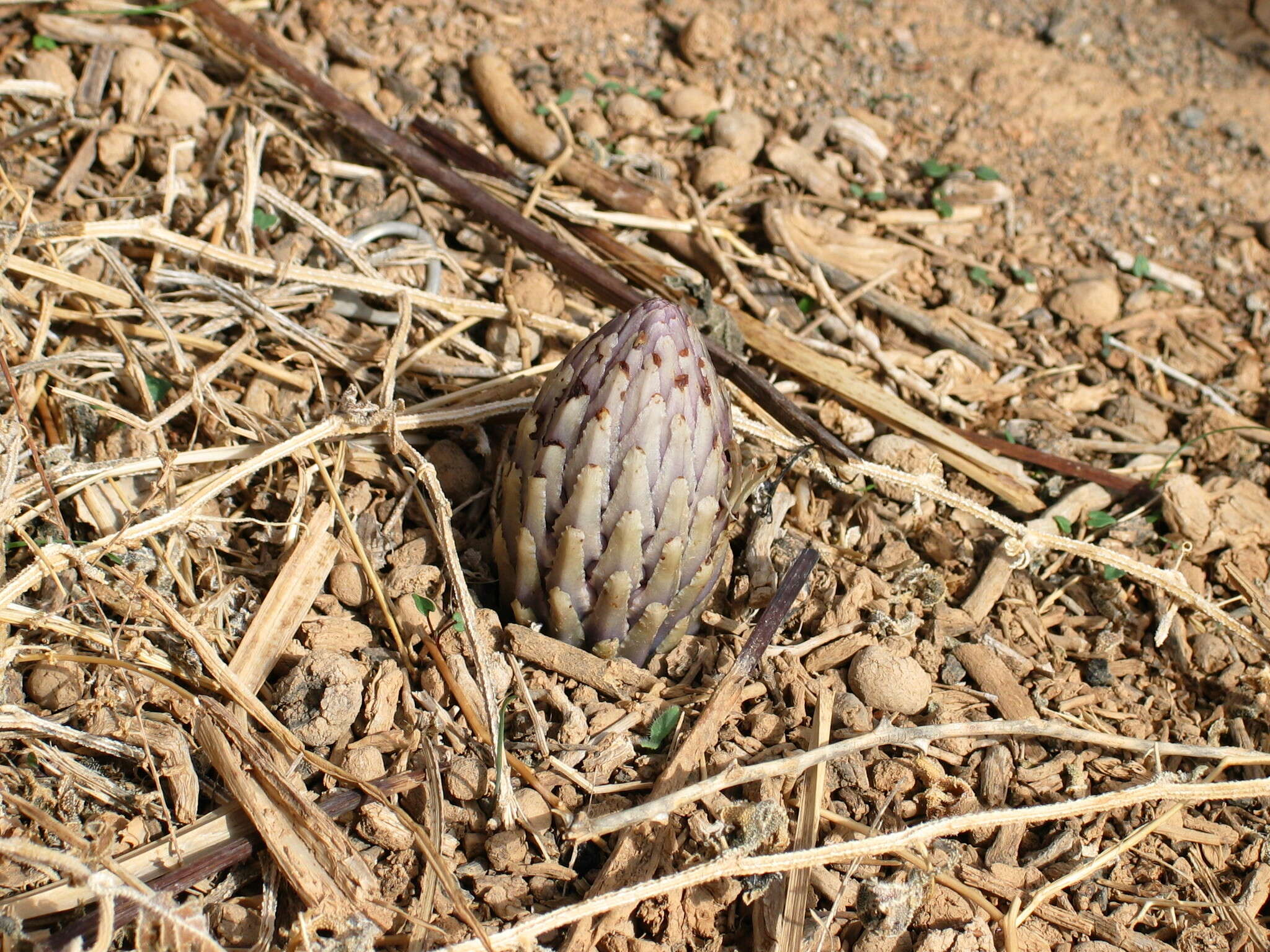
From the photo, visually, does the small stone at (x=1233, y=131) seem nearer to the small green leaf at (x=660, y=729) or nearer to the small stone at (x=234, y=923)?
the small green leaf at (x=660, y=729)

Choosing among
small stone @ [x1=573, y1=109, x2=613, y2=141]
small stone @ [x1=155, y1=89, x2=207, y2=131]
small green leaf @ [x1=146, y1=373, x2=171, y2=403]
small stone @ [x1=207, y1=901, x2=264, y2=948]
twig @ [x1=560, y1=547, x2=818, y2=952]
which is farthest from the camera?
small stone @ [x1=573, y1=109, x2=613, y2=141]

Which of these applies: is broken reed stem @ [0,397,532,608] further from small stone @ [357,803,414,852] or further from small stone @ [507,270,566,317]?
small stone @ [357,803,414,852]

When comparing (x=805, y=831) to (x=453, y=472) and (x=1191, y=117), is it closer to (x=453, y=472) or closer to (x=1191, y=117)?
(x=453, y=472)

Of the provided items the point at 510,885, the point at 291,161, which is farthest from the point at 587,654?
the point at 291,161

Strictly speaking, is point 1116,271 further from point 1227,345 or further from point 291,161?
point 291,161

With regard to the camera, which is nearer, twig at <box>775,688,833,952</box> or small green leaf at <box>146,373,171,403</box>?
twig at <box>775,688,833,952</box>

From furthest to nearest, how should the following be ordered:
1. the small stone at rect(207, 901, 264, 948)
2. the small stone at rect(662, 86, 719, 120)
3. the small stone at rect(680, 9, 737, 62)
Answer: the small stone at rect(680, 9, 737, 62) < the small stone at rect(662, 86, 719, 120) < the small stone at rect(207, 901, 264, 948)

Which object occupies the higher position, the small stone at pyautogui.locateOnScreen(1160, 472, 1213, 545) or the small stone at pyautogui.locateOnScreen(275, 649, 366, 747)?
the small stone at pyautogui.locateOnScreen(1160, 472, 1213, 545)

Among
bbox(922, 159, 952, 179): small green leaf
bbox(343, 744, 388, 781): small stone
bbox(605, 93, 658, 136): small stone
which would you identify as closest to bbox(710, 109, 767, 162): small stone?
bbox(605, 93, 658, 136): small stone
